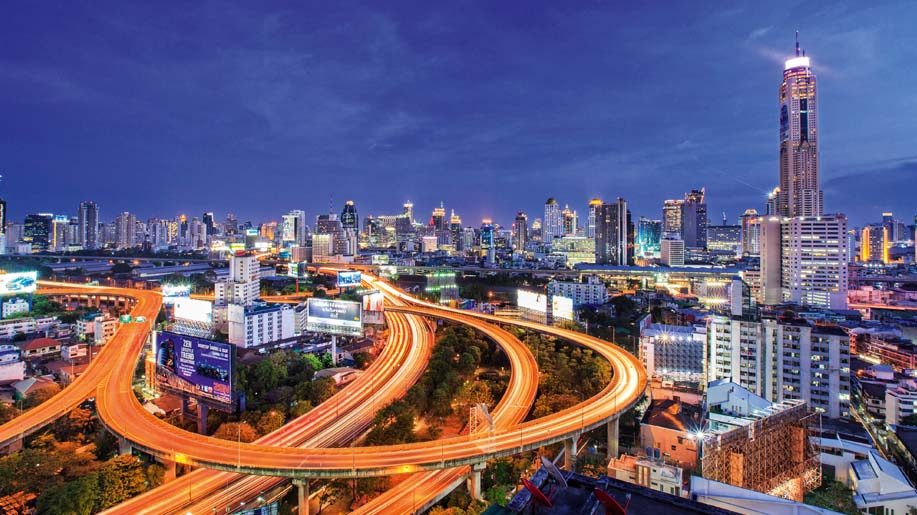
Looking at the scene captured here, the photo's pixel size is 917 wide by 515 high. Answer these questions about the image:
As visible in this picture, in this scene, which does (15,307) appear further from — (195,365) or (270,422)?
(270,422)

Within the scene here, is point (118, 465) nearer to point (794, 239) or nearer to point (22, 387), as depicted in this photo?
point (22, 387)

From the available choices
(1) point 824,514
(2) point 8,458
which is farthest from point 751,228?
(2) point 8,458

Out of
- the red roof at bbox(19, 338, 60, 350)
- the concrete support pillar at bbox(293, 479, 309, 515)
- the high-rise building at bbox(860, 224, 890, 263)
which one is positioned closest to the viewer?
the concrete support pillar at bbox(293, 479, 309, 515)

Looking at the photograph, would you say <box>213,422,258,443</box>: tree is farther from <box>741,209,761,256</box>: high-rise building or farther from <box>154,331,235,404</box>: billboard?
<box>741,209,761,256</box>: high-rise building

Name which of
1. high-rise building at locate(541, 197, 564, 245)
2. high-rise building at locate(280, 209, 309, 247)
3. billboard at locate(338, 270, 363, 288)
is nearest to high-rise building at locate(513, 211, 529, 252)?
high-rise building at locate(541, 197, 564, 245)

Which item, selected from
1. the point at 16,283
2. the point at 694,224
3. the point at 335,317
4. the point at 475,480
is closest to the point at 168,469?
the point at 475,480

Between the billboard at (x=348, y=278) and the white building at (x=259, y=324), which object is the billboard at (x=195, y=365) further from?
the billboard at (x=348, y=278)
